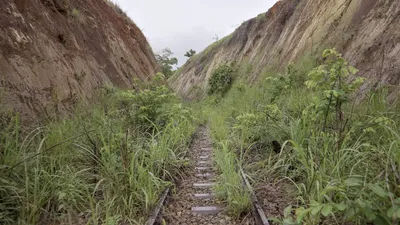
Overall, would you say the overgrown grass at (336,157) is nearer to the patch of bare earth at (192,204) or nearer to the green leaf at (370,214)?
the green leaf at (370,214)

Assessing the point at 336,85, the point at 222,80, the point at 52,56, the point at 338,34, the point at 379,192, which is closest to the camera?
the point at 379,192

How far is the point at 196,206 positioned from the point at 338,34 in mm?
9196

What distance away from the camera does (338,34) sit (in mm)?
10211

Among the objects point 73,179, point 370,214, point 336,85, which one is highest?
point 73,179

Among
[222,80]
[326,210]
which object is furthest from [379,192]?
[222,80]

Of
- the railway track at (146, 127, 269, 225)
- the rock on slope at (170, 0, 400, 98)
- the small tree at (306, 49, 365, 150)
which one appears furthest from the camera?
the rock on slope at (170, 0, 400, 98)

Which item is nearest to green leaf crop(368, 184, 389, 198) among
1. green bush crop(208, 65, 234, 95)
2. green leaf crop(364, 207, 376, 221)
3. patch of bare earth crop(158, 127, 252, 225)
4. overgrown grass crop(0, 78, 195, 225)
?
green leaf crop(364, 207, 376, 221)

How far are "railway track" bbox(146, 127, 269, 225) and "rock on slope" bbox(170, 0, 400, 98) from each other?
3.07 meters

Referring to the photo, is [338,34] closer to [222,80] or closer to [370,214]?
[370,214]

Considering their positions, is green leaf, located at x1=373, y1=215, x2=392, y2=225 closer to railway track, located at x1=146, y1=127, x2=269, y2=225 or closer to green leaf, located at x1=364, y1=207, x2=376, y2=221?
green leaf, located at x1=364, y1=207, x2=376, y2=221

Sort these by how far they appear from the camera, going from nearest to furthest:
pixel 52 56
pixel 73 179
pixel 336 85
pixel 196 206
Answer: pixel 73 179 < pixel 336 85 < pixel 196 206 < pixel 52 56

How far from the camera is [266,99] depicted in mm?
9742

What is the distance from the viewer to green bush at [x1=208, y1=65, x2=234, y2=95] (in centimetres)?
2689

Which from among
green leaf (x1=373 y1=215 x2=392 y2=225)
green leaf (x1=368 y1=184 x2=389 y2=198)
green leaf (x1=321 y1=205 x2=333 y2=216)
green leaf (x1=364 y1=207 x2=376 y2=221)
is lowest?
green leaf (x1=373 y1=215 x2=392 y2=225)
